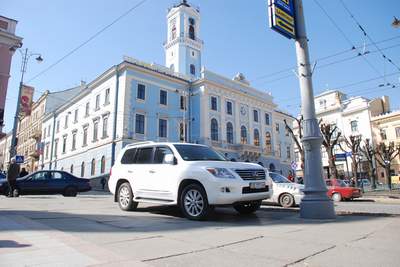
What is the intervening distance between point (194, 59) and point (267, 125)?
1606cm

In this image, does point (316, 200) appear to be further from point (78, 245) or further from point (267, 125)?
point (267, 125)

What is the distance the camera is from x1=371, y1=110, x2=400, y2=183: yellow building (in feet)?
169

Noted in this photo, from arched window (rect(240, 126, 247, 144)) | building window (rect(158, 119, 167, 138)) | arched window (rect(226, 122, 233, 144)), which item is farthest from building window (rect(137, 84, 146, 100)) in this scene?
arched window (rect(240, 126, 247, 144))

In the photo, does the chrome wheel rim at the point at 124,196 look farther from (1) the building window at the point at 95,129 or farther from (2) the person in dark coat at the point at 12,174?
(1) the building window at the point at 95,129

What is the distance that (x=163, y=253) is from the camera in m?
3.88

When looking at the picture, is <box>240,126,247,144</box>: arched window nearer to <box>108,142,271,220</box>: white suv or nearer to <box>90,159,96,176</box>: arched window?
<box>90,159,96,176</box>: arched window

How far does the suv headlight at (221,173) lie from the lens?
6951 mm

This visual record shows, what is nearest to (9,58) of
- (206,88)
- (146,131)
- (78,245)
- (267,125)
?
(146,131)

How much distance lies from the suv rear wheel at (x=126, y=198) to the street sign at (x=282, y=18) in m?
5.89

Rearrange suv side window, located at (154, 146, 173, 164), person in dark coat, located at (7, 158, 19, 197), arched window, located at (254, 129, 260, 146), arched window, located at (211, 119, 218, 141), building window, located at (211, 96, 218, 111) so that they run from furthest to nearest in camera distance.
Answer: arched window, located at (254, 129, 260, 146) < building window, located at (211, 96, 218, 111) < arched window, located at (211, 119, 218, 141) < person in dark coat, located at (7, 158, 19, 197) < suv side window, located at (154, 146, 173, 164)

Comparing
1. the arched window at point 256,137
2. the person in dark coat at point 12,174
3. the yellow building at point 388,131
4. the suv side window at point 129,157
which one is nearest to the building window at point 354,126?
the yellow building at point 388,131

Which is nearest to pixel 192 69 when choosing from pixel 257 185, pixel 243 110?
pixel 243 110

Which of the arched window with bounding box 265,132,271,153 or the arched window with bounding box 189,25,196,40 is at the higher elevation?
the arched window with bounding box 189,25,196,40

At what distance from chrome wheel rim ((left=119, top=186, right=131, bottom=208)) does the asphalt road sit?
7.75 ft
